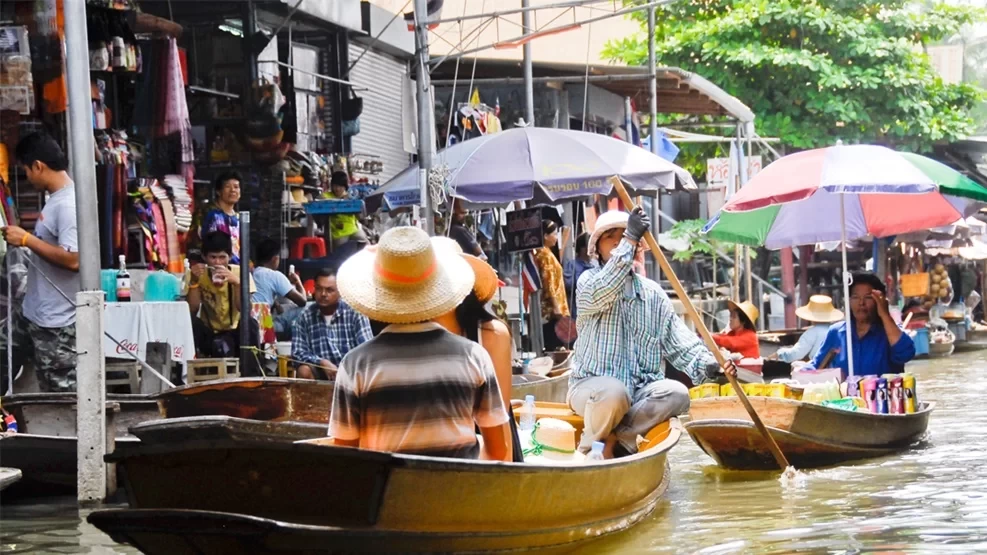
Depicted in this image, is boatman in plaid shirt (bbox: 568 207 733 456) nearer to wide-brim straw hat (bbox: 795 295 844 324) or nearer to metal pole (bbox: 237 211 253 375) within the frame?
metal pole (bbox: 237 211 253 375)

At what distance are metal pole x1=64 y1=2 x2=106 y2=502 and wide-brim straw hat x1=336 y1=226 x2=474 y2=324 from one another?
339 cm

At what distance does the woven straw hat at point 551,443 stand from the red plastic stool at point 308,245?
765 cm

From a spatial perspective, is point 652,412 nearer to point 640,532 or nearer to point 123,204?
point 640,532

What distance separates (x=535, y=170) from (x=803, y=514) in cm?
605

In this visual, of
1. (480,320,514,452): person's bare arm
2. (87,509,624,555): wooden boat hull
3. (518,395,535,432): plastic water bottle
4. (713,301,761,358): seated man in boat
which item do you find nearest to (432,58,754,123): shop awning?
(713,301,761,358): seated man in boat

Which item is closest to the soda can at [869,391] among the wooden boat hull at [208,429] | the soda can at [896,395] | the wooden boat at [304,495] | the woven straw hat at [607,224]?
the soda can at [896,395]

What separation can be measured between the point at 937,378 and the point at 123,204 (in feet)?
38.8

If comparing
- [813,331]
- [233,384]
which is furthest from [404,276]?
[813,331]

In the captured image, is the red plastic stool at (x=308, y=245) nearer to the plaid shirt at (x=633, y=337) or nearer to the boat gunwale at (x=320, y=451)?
the plaid shirt at (x=633, y=337)

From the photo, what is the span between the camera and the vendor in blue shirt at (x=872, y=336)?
11.3 m

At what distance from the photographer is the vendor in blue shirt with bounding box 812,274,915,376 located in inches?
445

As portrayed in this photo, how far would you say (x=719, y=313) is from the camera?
2450 cm

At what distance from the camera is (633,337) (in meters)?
8.62

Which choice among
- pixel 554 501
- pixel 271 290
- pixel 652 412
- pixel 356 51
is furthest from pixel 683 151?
pixel 554 501
